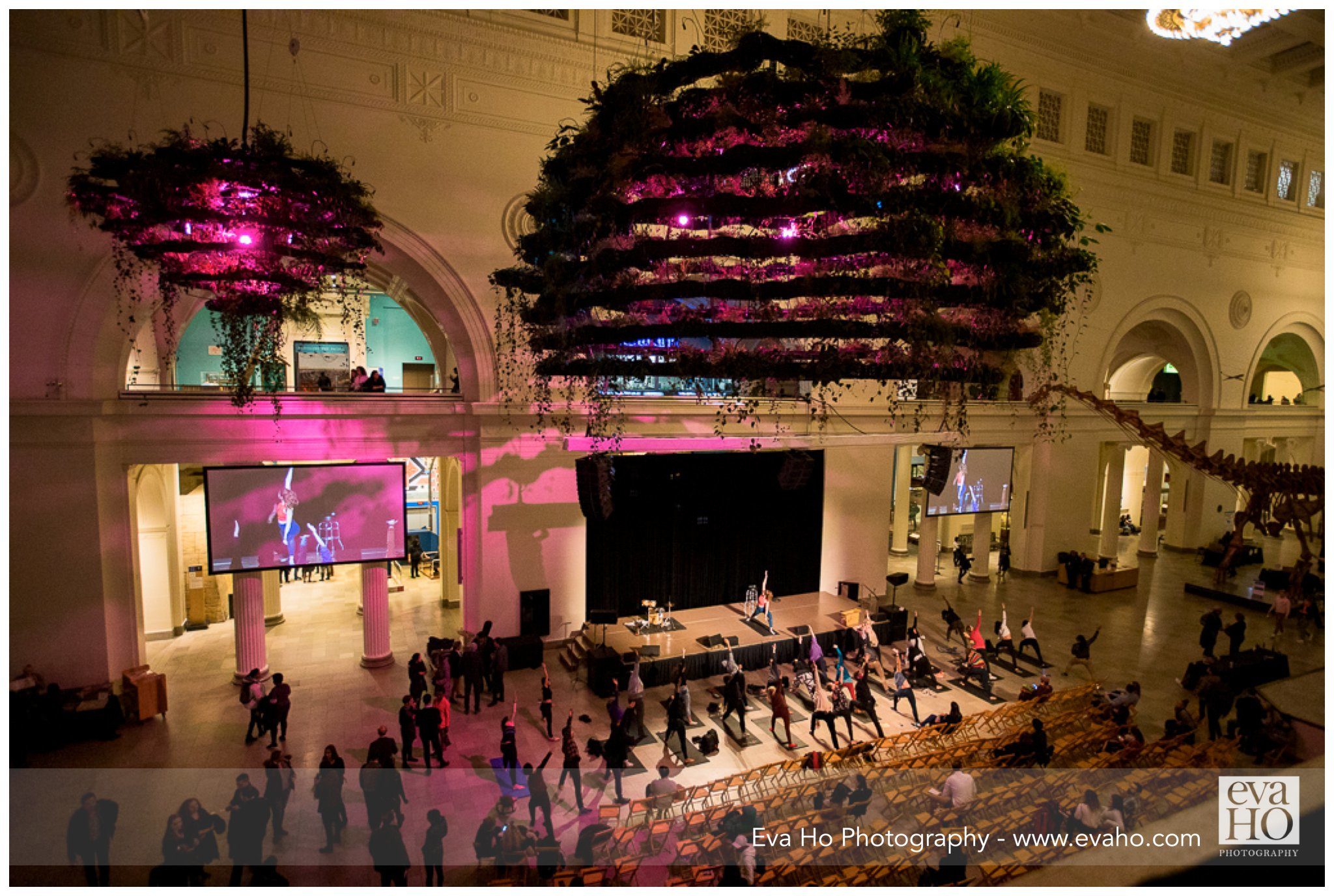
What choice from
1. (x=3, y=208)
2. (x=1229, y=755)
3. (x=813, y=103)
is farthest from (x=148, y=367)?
(x=1229, y=755)

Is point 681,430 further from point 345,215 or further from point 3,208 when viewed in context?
point 3,208

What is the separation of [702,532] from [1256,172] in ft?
67.7

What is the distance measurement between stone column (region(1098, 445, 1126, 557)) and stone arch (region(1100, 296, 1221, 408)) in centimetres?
225

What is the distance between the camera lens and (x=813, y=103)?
117 inches

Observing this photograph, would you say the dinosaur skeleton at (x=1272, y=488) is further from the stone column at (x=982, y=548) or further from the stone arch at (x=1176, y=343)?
the stone arch at (x=1176, y=343)

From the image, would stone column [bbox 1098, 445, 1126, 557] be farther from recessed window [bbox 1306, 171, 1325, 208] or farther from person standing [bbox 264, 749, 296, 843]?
person standing [bbox 264, 749, 296, 843]

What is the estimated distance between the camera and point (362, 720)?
1043 centimetres

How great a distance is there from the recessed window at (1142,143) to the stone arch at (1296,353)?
7.84 metres

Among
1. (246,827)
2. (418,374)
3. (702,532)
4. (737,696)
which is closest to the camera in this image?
(246,827)

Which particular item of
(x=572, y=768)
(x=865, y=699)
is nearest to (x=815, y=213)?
(x=572, y=768)

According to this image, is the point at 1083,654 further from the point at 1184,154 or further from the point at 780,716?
the point at 1184,154

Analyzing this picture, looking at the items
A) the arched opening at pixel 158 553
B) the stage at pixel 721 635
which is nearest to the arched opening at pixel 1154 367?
the stage at pixel 721 635

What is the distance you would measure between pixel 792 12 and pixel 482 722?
47.0 feet

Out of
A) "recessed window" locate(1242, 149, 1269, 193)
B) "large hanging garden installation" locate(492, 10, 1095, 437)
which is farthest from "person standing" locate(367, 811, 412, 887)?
"recessed window" locate(1242, 149, 1269, 193)
